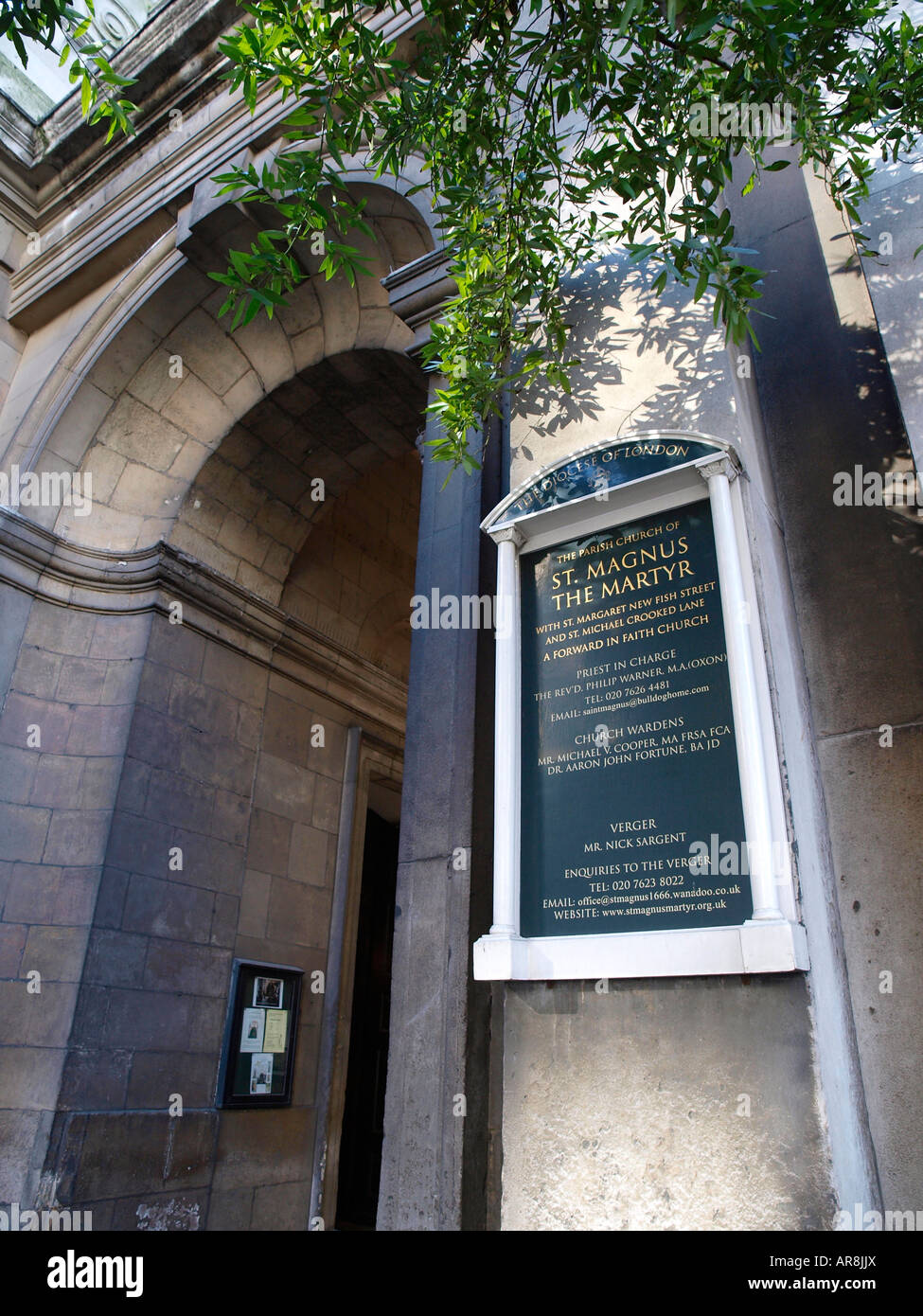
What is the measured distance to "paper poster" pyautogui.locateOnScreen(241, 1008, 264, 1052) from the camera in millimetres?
6727

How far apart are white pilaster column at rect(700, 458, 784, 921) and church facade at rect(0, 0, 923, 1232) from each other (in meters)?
0.06

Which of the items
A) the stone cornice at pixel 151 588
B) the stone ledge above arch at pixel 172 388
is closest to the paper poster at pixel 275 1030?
the stone cornice at pixel 151 588

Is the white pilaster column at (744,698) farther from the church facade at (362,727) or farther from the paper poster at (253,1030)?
the paper poster at (253,1030)

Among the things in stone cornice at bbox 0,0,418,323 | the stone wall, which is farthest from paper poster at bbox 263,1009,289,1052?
stone cornice at bbox 0,0,418,323

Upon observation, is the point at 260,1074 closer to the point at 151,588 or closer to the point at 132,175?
the point at 151,588

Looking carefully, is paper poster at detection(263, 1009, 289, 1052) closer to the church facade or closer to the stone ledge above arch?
the church facade

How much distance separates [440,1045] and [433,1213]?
1.80 feet

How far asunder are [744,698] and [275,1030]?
18.4ft

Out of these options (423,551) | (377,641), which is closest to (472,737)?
(423,551)

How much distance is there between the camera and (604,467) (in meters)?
3.44

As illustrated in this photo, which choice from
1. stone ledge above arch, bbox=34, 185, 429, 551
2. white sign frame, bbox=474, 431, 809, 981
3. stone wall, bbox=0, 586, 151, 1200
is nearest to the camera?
white sign frame, bbox=474, 431, 809, 981

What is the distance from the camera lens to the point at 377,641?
9391mm

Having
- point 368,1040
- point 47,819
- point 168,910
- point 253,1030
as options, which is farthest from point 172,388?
point 368,1040
